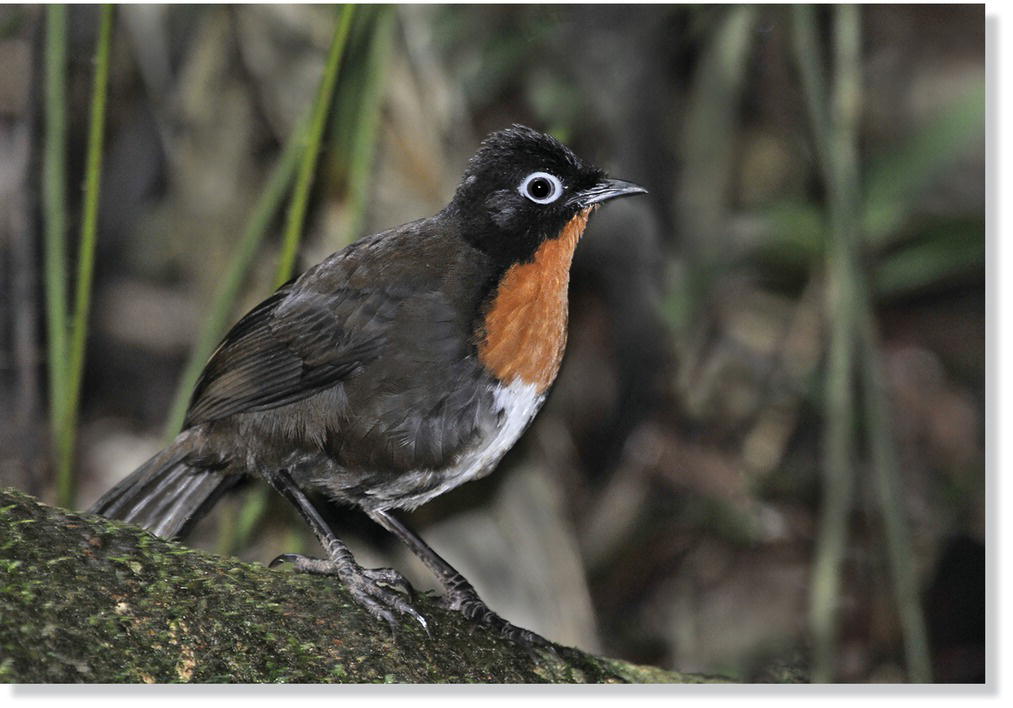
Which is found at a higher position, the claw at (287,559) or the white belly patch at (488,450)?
the white belly patch at (488,450)

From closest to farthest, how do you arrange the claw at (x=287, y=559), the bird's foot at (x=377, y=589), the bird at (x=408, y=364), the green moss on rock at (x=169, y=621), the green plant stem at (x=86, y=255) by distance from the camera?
1. the green moss on rock at (x=169, y=621)
2. the bird's foot at (x=377, y=589)
3. the bird at (x=408, y=364)
4. the claw at (x=287, y=559)
5. the green plant stem at (x=86, y=255)

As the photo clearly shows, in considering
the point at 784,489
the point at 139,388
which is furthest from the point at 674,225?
the point at 139,388

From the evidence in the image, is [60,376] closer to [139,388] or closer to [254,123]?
[139,388]

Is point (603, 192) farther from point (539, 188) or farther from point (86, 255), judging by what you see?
point (86, 255)

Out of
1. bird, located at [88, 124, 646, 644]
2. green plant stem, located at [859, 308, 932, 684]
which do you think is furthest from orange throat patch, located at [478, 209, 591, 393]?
green plant stem, located at [859, 308, 932, 684]

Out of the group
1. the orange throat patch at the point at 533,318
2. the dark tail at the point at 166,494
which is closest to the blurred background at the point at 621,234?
the dark tail at the point at 166,494

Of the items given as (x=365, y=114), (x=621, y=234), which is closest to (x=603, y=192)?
(x=365, y=114)

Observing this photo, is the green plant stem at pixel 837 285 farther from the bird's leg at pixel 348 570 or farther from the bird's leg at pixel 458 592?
the bird's leg at pixel 348 570
